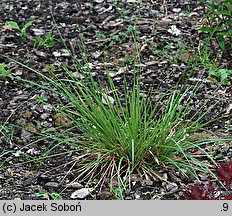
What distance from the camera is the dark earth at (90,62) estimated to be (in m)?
3.10

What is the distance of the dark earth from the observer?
3.10 m

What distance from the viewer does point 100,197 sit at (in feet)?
9.79

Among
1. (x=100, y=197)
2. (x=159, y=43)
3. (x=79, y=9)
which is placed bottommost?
(x=100, y=197)

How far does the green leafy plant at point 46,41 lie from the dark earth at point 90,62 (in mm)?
36

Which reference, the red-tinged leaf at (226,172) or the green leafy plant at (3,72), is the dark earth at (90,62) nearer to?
the green leafy plant at (3,72)

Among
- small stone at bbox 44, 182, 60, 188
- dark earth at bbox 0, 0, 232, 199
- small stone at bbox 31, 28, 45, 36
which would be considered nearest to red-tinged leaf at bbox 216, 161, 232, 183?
dark earth at bbox 0, 0, 232, 199

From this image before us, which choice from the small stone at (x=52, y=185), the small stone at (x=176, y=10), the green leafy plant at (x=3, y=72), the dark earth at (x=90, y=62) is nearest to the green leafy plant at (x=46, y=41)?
the dark earth at (x=90, y=62)

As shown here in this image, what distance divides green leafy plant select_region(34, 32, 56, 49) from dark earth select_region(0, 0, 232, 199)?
36mm

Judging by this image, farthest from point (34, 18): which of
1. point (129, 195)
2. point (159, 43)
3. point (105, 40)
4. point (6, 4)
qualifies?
point (129, 195)

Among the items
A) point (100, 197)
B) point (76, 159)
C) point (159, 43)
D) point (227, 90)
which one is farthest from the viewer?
point (159, 43)

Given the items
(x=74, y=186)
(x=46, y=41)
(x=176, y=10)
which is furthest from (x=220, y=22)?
(x=74, y=186)

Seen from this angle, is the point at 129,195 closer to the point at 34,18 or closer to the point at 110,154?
the point at 110,154

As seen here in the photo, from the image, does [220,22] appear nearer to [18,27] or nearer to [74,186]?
[18,27]

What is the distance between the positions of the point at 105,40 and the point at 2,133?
138 cm
